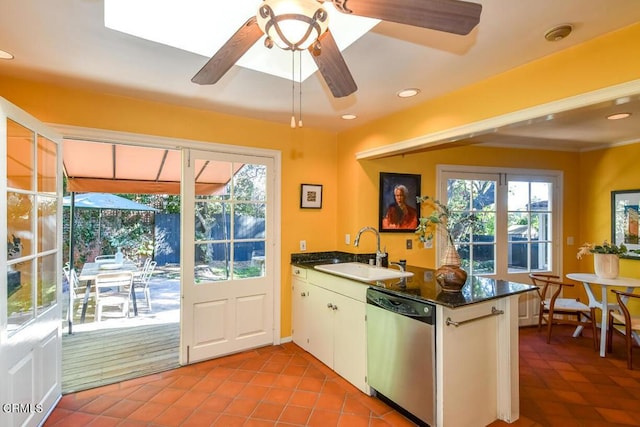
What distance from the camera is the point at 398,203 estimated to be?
3.58 metres

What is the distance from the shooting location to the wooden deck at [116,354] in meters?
2.73

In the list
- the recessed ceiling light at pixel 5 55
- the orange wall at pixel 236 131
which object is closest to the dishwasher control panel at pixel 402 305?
the orange wall at pixel 236 131

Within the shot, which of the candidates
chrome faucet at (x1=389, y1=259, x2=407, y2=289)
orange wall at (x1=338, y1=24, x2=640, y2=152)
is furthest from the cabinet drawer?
orange wall at (x1=338, y1=24, x2=640, y2=152)

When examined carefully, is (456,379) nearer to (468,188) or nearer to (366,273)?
(366,273)

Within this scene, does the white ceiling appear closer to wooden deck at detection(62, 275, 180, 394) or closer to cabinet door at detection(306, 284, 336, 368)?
cabinet door at detection(306, 284, 336, 368)

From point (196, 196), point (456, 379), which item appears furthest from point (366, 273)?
point (196, 196)

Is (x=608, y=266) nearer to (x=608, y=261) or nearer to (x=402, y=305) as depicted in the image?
(x=608, y=261)

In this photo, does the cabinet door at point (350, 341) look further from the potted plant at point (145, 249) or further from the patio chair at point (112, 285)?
the potted plant at point (145, 249)

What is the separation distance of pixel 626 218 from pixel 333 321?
3.77m

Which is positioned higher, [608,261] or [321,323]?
[608,261]

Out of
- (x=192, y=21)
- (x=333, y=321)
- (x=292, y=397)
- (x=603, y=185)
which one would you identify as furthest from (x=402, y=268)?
(x=603, y=185)

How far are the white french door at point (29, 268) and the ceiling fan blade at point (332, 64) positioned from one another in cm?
161

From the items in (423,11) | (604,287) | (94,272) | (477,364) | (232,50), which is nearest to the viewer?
(423,11)

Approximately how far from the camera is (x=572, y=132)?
3.50 metres
